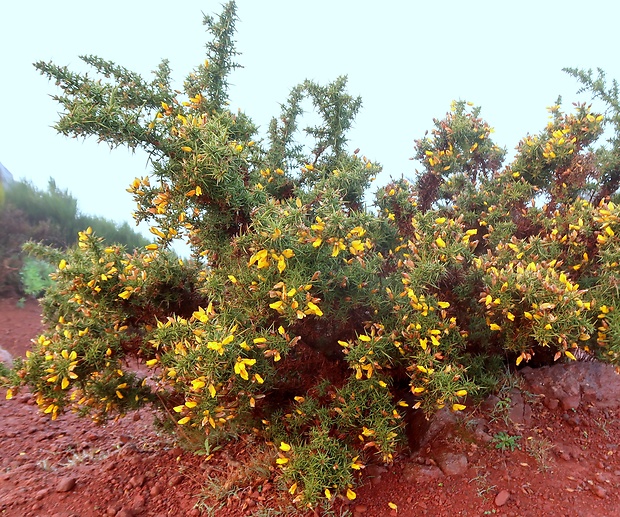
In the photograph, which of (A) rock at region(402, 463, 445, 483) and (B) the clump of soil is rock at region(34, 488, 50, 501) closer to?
(B) the clump of soil

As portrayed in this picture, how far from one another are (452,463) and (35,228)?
7.72 m

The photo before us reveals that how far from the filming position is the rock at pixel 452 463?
274 centimetres

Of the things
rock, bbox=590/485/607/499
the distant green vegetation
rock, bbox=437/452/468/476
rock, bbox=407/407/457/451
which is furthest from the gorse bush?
the distant green vegetation

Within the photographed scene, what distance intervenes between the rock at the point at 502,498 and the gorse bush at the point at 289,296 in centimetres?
53

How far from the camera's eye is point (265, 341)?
2.25 metres

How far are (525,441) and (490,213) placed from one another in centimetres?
163

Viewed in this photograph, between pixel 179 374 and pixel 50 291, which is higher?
pixel 50 291

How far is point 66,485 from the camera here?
309 centimetres

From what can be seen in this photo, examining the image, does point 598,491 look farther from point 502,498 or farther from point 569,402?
point 569,402

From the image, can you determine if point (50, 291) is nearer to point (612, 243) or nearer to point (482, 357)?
point (482, 357)

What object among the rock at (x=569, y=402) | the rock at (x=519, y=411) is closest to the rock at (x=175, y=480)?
the rock at (x=519, y=411)

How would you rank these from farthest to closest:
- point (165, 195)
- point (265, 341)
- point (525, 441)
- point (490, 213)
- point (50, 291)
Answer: point (50, 291), point (490, 213), point (525, 441), point (165, 195), point (265, 341)

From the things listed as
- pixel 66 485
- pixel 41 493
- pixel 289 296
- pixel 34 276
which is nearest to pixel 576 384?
pixel 289 296

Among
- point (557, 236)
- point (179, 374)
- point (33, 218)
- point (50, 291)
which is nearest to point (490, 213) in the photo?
point (557, 236)
